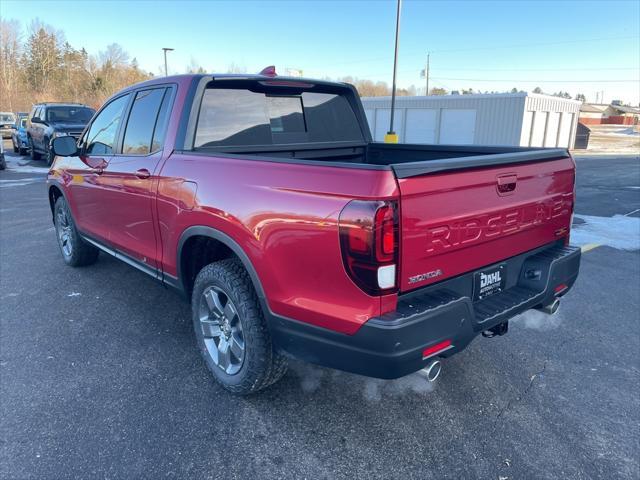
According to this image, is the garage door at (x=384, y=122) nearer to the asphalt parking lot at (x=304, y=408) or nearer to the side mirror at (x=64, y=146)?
the side mirror at (x=64, y=146)

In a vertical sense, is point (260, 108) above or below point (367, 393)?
above

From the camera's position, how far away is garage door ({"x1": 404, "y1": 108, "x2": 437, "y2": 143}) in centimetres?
3064

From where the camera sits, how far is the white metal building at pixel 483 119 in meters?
27.3

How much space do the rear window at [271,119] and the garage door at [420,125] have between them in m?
27.2

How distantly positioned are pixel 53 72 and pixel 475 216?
62.1 metres

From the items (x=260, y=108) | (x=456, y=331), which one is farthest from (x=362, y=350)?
(x=260, y=108)

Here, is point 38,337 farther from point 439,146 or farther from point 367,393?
point 439,146

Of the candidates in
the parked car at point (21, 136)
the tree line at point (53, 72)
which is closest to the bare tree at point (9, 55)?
the tree line at point (53, 72)

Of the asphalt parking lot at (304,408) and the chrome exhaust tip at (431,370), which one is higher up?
the chrome exhaust tip at (431,370)

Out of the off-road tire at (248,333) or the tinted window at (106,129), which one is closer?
the off-road tire at (248,333)

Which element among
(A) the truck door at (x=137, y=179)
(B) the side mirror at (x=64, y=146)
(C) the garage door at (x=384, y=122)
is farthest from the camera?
(C) the garage door at (x=384, y=122)

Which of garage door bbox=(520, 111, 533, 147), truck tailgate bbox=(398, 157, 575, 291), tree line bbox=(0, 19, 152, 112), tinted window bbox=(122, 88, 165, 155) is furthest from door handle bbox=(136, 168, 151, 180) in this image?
tree line bbox=(0, 19, 152, 112)

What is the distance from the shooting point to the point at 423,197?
2.12 meters

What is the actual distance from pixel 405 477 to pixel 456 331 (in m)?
0.77
